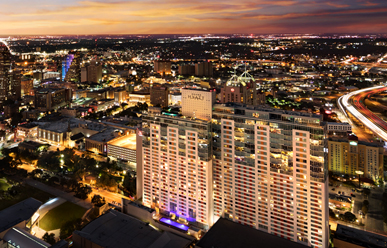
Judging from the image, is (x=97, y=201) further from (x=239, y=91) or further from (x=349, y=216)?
(x=239, y=91)

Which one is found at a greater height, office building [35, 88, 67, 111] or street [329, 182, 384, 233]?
office building [35, 88, 67, 111]

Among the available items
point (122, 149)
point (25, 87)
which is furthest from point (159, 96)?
point (25, 87)

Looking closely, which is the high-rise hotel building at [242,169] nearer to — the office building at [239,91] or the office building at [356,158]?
the office building at [356,158]

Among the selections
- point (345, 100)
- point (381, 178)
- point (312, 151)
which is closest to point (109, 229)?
point (312, 151)

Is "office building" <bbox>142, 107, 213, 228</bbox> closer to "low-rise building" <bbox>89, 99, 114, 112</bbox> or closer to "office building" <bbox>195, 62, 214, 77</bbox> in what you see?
"low-rise building" <bbox>89, 99, 114, 112</bbox>

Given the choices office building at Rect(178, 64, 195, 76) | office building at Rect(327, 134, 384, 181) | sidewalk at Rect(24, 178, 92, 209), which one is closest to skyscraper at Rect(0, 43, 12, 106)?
sidewalk at Rect(24, 178, 92, 209)

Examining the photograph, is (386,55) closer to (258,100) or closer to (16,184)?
(258,100)
